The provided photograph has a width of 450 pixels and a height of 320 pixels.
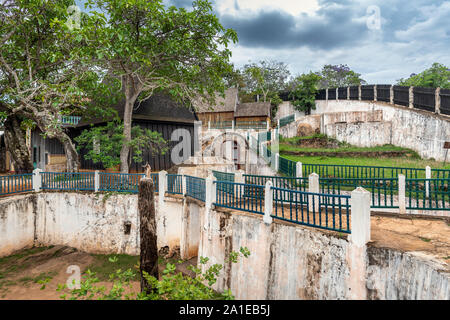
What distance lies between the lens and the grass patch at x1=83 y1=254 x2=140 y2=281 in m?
9.79

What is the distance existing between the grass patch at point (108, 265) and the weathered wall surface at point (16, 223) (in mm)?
3559

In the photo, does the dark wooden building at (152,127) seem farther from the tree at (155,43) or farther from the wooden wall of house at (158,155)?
the tree at (155,43)

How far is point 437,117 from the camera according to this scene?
15.9 meters

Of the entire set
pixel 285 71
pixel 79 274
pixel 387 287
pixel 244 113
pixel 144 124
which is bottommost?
pixel 79 274

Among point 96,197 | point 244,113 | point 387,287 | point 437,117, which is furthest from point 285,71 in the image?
point 387,287

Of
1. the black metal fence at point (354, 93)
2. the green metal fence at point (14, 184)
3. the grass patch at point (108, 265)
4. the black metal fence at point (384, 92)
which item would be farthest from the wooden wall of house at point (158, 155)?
the black metal fence at point (354, 93)

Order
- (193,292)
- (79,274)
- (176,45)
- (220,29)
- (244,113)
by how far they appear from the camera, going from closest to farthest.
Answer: (193,292) < (79,274) < (176,45) < (220,29) < (244,113)

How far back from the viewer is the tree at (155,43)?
446 inches


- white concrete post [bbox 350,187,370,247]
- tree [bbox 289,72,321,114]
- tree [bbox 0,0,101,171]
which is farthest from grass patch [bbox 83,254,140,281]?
tree [bbox 289,72,321,114]

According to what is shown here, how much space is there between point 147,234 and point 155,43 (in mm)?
10766

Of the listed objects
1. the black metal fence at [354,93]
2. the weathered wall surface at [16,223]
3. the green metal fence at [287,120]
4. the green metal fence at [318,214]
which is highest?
the black metal fence at [354,93]

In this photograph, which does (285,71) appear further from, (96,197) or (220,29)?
(96,197)
